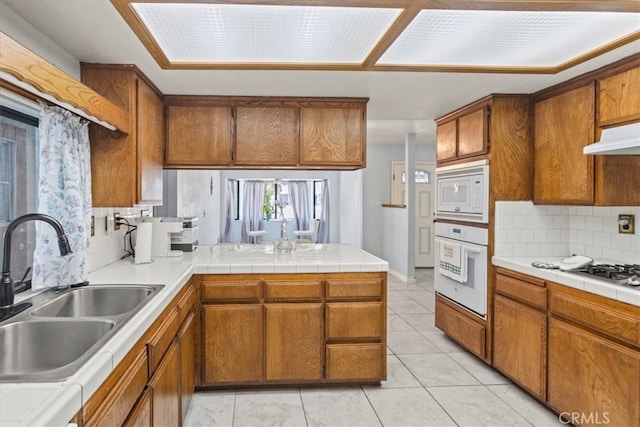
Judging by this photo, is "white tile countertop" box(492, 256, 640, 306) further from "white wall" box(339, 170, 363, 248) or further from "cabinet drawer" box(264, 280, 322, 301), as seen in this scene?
"white wall" box(339, 170, 363, 248)

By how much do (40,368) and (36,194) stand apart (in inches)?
40.1

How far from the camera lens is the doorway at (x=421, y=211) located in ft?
24.1

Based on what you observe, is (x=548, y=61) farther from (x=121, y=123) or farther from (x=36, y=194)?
(x=36, y=194)

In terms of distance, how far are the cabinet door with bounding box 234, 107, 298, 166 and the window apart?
138cm

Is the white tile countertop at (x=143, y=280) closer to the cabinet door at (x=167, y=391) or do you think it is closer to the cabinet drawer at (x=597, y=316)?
the cabinet door at (x=167, y=391)

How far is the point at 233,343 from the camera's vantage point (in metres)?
2.67

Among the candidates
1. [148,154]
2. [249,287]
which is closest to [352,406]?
[249,287]

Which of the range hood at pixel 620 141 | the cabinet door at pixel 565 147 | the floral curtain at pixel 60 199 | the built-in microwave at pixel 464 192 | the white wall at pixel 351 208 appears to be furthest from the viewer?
the white wall at pixel 351 208

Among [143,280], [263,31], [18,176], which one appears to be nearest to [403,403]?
[143,280]

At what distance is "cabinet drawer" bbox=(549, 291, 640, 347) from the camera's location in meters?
1.89

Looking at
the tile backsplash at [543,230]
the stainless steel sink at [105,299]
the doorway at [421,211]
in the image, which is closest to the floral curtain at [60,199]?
the stainless steel sink at [105,299]

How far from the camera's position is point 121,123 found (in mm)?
2275

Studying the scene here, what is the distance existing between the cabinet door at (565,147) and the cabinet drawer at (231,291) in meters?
2.21

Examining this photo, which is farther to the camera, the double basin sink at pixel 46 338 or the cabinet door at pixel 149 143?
the cabinet door at pixel 149 143
